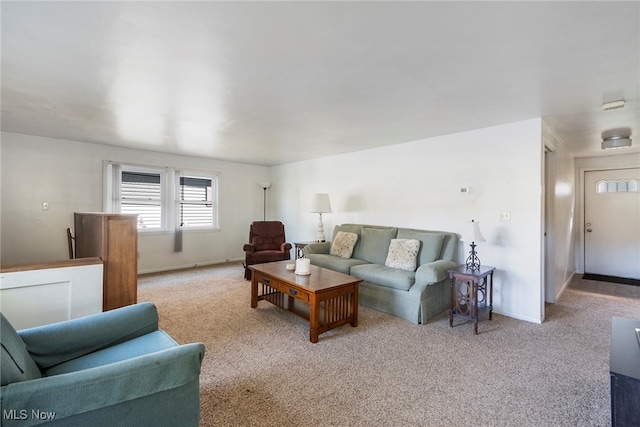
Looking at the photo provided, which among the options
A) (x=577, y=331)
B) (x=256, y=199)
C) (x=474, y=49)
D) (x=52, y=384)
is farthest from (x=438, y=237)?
(x=256, y=199)

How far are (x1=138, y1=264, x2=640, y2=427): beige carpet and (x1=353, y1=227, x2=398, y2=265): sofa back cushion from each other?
3.16 feet

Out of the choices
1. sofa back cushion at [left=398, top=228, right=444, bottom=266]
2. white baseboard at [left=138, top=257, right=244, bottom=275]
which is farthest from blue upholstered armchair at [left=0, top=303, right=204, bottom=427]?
white baseboard at [left=138, top=257, right=244, bottom=275]

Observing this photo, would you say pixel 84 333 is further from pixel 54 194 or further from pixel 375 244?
pixel 54 194

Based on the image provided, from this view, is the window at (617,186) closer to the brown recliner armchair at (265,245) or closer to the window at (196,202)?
the brown recliner armchair at (265,245)

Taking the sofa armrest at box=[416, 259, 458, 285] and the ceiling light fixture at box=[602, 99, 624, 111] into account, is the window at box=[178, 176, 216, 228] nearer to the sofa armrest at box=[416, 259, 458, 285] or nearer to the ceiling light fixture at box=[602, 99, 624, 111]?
the sofa armrest at box=[416, 259, 458, 285]

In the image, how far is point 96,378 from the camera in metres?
1.11

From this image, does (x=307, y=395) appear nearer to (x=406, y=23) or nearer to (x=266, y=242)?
(x=406, y=23)

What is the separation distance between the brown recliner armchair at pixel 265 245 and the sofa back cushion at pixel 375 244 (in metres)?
1.39

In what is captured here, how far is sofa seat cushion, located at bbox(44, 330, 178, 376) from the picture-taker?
1480mm

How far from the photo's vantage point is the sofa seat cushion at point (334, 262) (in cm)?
400

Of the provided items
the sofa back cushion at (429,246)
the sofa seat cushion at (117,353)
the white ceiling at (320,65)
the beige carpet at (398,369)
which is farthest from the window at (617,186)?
the sofa seat cushion at (117,353)

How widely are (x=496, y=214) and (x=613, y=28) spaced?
2227 millimetres

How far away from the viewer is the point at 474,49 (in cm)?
180

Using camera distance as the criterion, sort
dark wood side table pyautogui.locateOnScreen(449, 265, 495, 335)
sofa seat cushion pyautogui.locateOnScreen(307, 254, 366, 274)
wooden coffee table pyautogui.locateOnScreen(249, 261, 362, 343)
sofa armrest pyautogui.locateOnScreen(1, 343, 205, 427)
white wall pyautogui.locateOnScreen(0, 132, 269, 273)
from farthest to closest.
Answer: white wall pyautogui.locateOnScreen(0, 132, 269, 273), sofa seat cushion pyautogui.locateOnScreen(307, 254, 366, 274), dark wood side table pyautogui.locateOnScreen(449, 265, 495, 335), wooden coffee table pyautogui.locateOnScreen(249, 261, 362, 343), sofa armrest pyautogui.locateOnScreen(1, 343, 205, 427)
